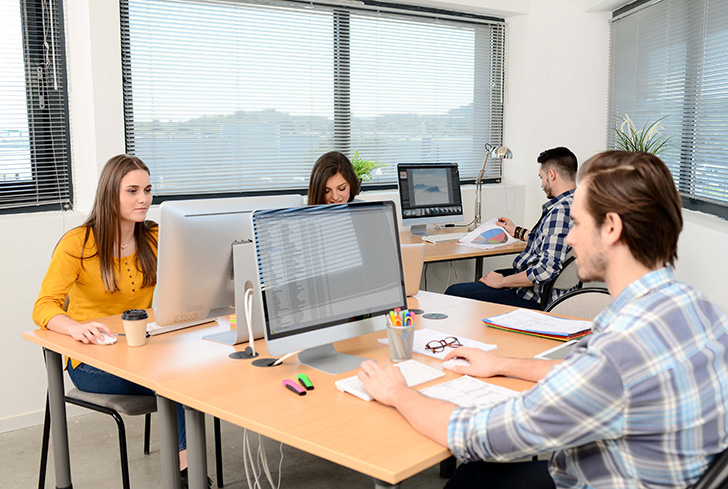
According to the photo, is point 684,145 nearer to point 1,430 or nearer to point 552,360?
point 552,360

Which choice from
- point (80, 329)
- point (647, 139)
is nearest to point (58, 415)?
point (80, 329)

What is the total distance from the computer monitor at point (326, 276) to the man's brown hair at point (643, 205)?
0.81m

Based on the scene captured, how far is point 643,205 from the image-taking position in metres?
1.27

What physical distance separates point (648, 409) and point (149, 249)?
204cm

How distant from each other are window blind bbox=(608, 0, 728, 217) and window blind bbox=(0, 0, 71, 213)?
3570 millimetres

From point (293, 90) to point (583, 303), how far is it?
280 cm

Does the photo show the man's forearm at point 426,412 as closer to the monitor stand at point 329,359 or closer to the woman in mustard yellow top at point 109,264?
the monitor stand at point 329,359

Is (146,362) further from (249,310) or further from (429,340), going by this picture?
(429,340)

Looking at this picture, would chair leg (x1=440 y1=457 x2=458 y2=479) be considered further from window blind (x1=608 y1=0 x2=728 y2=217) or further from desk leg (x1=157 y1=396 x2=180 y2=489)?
window blind (x1=608 y1=0 x2=728 y2=217)

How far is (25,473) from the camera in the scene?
2957 mm

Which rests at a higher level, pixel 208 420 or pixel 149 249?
pixel 149 249

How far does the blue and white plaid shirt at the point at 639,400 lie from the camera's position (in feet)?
3.85

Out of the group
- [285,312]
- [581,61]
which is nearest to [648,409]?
[285,312]

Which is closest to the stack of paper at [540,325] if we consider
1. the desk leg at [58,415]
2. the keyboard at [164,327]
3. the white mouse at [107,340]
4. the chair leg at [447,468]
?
the chair leg at [447,468]
